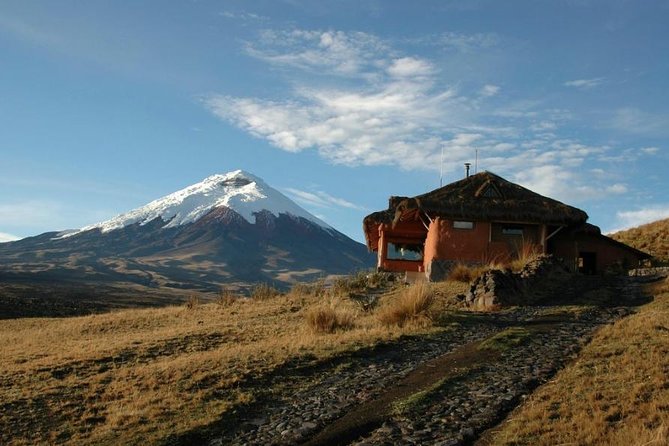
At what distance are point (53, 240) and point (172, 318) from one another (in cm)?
17568

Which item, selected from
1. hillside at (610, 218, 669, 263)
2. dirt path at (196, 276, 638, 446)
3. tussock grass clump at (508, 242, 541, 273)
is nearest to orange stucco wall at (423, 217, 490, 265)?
tussock grass clump at (508, 242, 541, 273)

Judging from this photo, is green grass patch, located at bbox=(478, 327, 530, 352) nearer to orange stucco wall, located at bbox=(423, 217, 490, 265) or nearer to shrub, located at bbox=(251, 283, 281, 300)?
orange stucco wall, located at bbox=(423, 217, 490, 265)

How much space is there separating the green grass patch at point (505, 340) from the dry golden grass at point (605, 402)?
1270 millimetres

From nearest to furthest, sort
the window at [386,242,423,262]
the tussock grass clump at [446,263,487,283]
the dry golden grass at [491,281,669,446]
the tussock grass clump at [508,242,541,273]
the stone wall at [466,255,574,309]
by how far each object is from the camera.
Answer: the dry golden grass at [491,281,669,446]
the stone wall at [466,255,574,309]
the tussock grass clump at [446,263,487,283]
the tussock grass clump at [508,242,541,273]
the window at [386,242,423,262]

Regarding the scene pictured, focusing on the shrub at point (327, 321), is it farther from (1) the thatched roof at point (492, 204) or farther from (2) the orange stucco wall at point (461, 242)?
(2) the orange stucco wall at point (461, 242)

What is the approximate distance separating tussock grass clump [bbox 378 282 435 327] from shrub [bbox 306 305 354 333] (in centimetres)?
83

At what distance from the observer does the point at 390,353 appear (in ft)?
37.6

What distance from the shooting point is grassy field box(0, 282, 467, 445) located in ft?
27.6

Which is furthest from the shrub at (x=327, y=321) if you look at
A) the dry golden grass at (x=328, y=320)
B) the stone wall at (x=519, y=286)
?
the stone wall at (x=519, y=286)

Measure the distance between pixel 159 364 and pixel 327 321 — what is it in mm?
3993

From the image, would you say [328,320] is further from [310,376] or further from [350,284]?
[350,284]

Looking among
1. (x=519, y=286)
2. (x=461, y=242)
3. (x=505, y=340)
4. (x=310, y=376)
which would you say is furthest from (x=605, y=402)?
(x=461, y=242)

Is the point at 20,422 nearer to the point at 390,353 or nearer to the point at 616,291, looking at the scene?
the point at 390,353

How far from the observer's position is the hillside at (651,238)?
30.0 meters
